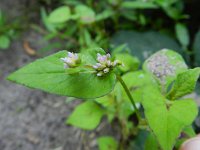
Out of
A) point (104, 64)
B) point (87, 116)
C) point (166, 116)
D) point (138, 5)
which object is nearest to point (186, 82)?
point (166, 116)

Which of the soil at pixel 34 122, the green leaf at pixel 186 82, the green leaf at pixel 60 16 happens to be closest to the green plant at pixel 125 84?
the green leaf at pixel 186 82

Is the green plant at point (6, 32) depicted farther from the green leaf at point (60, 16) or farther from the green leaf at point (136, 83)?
the green leaf at point (136, 83)

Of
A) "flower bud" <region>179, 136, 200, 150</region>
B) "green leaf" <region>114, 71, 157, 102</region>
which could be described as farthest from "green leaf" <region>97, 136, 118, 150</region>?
"flower bud" <region>179, 136, 200, 150</region>

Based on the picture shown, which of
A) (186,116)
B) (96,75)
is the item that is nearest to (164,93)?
(186,116)

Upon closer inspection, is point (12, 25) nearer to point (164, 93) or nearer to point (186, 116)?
point (164, 93)

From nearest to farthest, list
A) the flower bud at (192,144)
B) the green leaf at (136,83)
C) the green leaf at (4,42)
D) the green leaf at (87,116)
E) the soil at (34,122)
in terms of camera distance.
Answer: the flower bud at (192,144), the green leaf at (136,83), the green leaf at (87,116), the soil at (34,122), the green leaf at (4,42)

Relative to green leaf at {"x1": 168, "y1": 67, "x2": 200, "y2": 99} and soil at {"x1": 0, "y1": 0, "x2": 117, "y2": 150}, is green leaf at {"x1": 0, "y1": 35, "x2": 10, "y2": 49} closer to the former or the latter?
soil at {"x1": 0, "y1": 0, "x2": 117, "y2": 150}
